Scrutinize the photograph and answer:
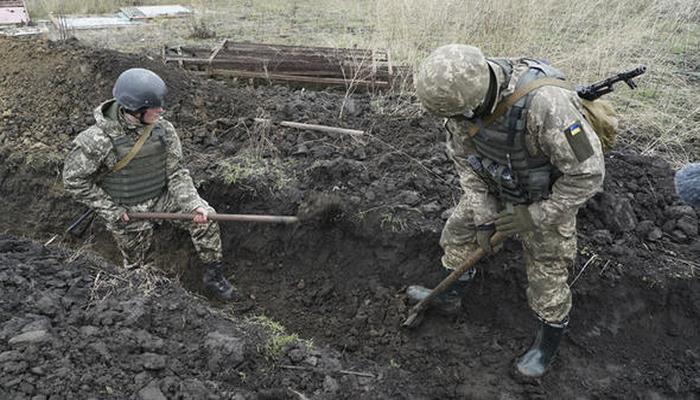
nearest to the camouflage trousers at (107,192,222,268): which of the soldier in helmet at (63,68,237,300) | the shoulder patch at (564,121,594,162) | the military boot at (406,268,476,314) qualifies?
the soldier in helmet at (63,68,237,300)

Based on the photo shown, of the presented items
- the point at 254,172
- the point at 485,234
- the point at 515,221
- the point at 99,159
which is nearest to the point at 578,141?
the point at 515,221

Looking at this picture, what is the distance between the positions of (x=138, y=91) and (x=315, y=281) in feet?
6.19

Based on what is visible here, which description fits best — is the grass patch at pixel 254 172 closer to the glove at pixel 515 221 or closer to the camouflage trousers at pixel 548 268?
the camouflage trousers at pixel 548 268

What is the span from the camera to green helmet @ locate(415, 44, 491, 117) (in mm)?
2584

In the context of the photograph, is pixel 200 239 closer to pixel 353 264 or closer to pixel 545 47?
pixel 353 264

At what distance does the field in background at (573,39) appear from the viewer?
5259 millimetres

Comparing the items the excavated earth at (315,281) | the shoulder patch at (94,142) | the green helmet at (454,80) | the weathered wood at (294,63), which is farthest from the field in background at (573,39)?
the shoulder patch at (94,142)

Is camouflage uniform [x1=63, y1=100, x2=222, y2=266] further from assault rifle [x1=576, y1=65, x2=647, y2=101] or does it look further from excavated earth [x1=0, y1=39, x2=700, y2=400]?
assault rifle [x1=576, y1=65, x2=647, y2=101]

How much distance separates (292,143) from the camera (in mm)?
4953

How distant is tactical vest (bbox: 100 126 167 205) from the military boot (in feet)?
6.55

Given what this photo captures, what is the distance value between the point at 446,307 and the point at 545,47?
12.2 ft

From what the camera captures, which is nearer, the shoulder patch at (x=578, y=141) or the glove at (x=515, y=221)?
the shoulder patch at (x=578, y=141)

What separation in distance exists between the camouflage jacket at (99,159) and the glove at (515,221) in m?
2.12

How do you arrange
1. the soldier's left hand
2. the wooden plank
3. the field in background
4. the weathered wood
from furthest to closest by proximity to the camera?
1. the wooden plank
2. the weathered wood
3. the field in background
4. the soldier's left hand
